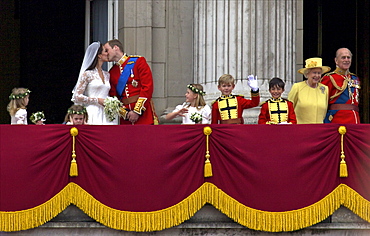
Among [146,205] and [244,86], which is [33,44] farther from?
[146,205]

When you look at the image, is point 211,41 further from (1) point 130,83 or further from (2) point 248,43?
(1) point 130,83

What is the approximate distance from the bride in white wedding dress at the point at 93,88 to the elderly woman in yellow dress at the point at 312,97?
7.67 feet

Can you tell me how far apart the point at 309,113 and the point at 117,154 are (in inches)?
102

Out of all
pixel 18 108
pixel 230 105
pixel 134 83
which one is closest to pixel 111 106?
pixel 134 83

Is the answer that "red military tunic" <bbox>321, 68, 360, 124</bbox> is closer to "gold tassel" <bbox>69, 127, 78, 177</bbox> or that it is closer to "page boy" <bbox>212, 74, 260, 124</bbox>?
"page boy" <bbox>212, 74, 260, 124</bbox>

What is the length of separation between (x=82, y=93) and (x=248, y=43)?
296 cm

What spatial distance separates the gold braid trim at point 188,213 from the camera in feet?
32.2

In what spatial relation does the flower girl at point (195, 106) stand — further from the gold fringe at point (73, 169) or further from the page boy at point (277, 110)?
the gold fringe at point (73, 169)

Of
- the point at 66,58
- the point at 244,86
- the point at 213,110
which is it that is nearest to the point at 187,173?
the point at 213,110

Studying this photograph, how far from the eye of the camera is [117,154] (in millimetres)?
10008

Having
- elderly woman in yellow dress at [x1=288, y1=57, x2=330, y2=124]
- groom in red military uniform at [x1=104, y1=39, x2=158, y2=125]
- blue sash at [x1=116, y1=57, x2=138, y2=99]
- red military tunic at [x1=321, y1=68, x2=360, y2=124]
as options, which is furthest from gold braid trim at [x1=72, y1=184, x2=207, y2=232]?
red military tunic at [x1=321, y1=68, x2=360, y2=124]

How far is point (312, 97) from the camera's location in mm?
11141

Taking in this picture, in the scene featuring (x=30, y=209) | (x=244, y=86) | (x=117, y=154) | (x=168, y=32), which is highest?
(x=168, y=32)

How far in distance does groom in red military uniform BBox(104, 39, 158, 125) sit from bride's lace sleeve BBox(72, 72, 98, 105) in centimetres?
40
